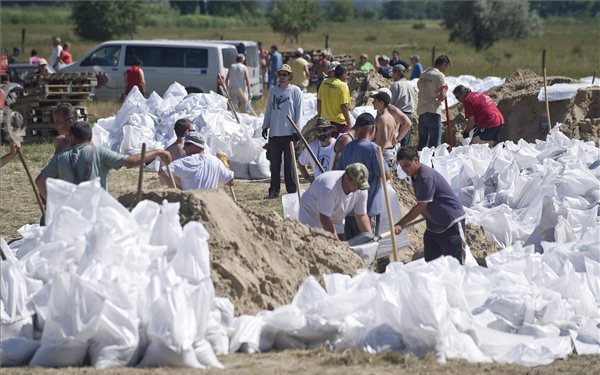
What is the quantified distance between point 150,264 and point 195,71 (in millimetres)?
17128

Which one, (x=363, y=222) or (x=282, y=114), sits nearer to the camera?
(x=363, y=222)

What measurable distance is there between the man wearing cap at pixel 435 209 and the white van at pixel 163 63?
14.8 m

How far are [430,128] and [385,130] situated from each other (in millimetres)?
3516

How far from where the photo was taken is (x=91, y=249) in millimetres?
6812

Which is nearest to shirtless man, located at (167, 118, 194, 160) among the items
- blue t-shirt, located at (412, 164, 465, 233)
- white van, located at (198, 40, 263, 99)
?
blue t-shirt, located at (412, 164, 465, 233)

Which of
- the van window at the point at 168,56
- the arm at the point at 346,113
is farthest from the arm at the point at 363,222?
the van window at the point at 168,56

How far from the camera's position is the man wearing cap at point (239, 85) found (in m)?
20.0

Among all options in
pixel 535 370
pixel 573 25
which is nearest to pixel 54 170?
pixel 535 370

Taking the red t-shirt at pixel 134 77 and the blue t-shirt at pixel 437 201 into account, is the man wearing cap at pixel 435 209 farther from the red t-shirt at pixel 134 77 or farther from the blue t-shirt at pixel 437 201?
the red t-shirt at pixel 134 77

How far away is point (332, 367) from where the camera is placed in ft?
22.2

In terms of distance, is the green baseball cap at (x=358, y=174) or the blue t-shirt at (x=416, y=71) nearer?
the green baseball cap at (x=358, y=174)

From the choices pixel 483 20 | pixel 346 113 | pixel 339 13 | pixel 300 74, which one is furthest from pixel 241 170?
pixel 339 13

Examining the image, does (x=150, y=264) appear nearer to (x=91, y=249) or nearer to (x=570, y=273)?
(x=91, y=249)

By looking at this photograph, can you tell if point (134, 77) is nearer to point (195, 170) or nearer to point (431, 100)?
point (431, 100)
